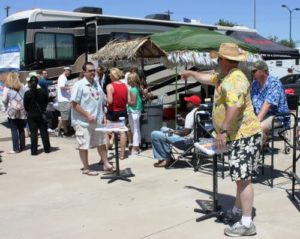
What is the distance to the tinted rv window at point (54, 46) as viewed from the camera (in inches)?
541

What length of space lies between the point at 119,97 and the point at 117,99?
54 mm

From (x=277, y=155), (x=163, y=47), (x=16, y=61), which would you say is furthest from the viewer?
(x=16, y=61)

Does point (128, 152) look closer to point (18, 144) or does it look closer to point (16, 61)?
point (18, 144)

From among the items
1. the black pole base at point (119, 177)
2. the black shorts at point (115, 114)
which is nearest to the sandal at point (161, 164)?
the black pole base at point (119, 177)

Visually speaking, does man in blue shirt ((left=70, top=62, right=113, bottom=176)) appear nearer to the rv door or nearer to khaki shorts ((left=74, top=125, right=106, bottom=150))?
khaki shorts ((left=74, top=125, right=106, bottom=150))

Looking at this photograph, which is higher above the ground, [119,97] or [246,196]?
[119,97]

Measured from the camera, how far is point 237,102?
4.31 m

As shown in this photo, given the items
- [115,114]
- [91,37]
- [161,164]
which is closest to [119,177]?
[161,164]

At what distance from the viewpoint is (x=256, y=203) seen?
5.61 m

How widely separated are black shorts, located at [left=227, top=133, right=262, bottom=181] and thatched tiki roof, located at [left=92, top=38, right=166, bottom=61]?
19.9 ft

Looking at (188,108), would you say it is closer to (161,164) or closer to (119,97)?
(161,164)

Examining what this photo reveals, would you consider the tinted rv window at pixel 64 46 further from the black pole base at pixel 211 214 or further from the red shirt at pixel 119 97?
the black pole base at pixel 211 214

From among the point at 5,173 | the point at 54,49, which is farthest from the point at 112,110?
the point at 54,49

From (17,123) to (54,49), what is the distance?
4.89 meters
